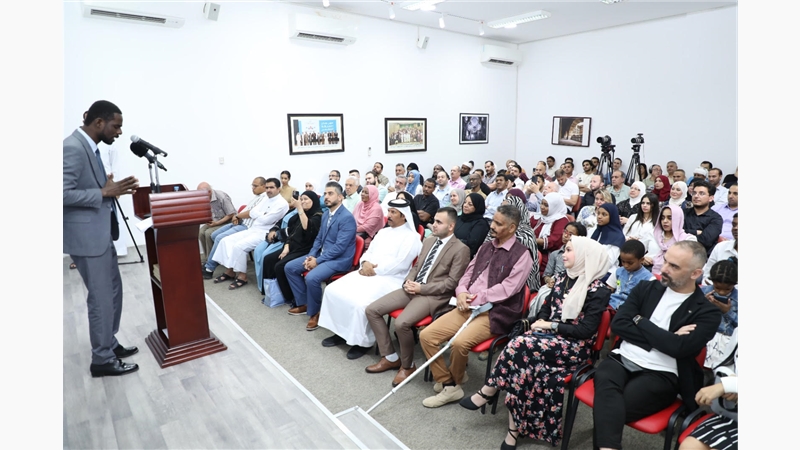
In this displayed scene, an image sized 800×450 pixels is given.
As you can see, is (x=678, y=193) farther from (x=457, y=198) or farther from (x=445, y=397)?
(x=445, y=397)

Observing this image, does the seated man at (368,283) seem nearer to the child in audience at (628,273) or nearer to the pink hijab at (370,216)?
the pink hijab at (370,216)

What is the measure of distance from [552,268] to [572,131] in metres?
7.64

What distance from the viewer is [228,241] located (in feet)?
18.3

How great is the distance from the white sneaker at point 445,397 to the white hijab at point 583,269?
34.4 inches

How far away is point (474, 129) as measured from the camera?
11398mm

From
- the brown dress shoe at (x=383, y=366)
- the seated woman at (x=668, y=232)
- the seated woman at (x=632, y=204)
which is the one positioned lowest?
the brown dress shoe at (x=383, y=366)

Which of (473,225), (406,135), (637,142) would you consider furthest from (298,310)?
(637,142)

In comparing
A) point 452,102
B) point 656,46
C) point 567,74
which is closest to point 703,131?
point 656,46

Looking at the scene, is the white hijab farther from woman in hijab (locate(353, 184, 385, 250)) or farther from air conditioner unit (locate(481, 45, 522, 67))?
air conditioner unit (locate(481, 45, 522, 67))

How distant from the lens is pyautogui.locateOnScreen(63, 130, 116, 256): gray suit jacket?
266 cm

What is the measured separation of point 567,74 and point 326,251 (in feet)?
29.1

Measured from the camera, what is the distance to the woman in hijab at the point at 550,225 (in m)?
4.84

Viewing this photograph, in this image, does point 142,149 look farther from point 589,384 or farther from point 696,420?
point 696,420

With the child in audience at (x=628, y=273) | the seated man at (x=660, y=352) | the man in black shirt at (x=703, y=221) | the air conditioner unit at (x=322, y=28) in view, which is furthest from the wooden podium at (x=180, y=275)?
the air conditioner unit at (x=322, y=28)
